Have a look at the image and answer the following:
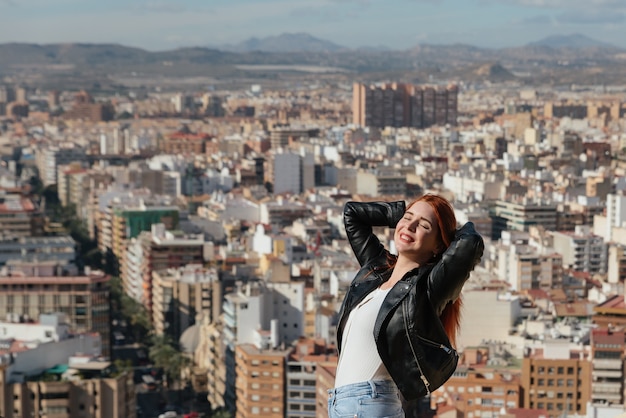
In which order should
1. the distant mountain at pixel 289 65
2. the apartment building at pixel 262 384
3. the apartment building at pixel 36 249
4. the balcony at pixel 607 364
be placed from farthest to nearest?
the distant mountain at pixel 289 65 < the apartment building at pixel 36 249 < the apartment building at pixel 262 384 < the balcony at pixel 607 364

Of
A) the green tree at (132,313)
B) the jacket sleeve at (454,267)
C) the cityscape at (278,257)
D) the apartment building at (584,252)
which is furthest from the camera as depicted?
the apartment building at (584,252)

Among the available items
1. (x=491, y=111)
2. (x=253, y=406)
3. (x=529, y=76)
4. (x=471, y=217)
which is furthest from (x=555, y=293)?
(x=529, y=76)

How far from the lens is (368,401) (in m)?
2.12

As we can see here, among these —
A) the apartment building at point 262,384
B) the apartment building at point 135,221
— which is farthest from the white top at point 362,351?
the apartment building at point 135,221

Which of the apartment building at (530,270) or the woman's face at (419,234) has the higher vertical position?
the woman's face at (419,234)

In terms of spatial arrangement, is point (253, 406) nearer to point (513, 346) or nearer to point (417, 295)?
point (513, 346)

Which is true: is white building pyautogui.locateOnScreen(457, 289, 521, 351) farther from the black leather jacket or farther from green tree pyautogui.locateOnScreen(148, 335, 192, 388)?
the black leather jacket

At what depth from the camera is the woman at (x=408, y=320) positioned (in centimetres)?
209

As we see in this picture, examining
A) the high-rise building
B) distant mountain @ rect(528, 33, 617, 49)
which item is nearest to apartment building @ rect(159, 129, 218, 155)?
the high-rise building

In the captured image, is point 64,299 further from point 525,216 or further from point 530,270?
point 525,216

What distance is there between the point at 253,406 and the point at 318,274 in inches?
208

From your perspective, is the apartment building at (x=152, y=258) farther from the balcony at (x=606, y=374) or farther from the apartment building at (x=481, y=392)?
the balcony at (x=606, y=374)

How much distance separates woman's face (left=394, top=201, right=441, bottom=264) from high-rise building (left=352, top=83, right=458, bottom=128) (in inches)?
2248

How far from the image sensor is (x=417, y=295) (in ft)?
6.89
